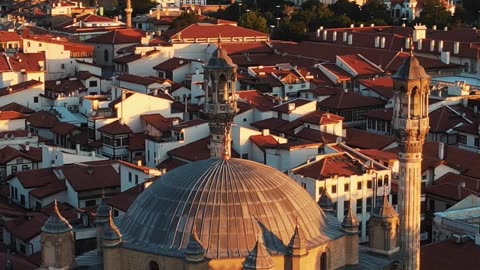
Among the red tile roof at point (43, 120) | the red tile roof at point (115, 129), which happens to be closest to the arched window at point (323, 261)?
the red tile roof at point (115, 129)

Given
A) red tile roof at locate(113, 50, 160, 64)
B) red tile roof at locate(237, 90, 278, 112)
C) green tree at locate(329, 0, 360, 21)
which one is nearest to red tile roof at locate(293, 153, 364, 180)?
red tile roof at locate(237, 90, 278, 112)

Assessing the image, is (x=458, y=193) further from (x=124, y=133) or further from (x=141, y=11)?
(x=141, y=11)

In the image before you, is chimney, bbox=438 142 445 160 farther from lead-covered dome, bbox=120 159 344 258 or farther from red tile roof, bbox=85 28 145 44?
red tile roof, bbox=85 28 145 44

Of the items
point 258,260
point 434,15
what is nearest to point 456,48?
point 434,15

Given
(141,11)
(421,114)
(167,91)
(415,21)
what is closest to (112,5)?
(141,11)

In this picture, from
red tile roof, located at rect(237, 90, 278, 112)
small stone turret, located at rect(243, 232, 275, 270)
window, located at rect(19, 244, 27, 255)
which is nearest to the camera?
small stone turret, located at rect(243, 232, 275, 270)
